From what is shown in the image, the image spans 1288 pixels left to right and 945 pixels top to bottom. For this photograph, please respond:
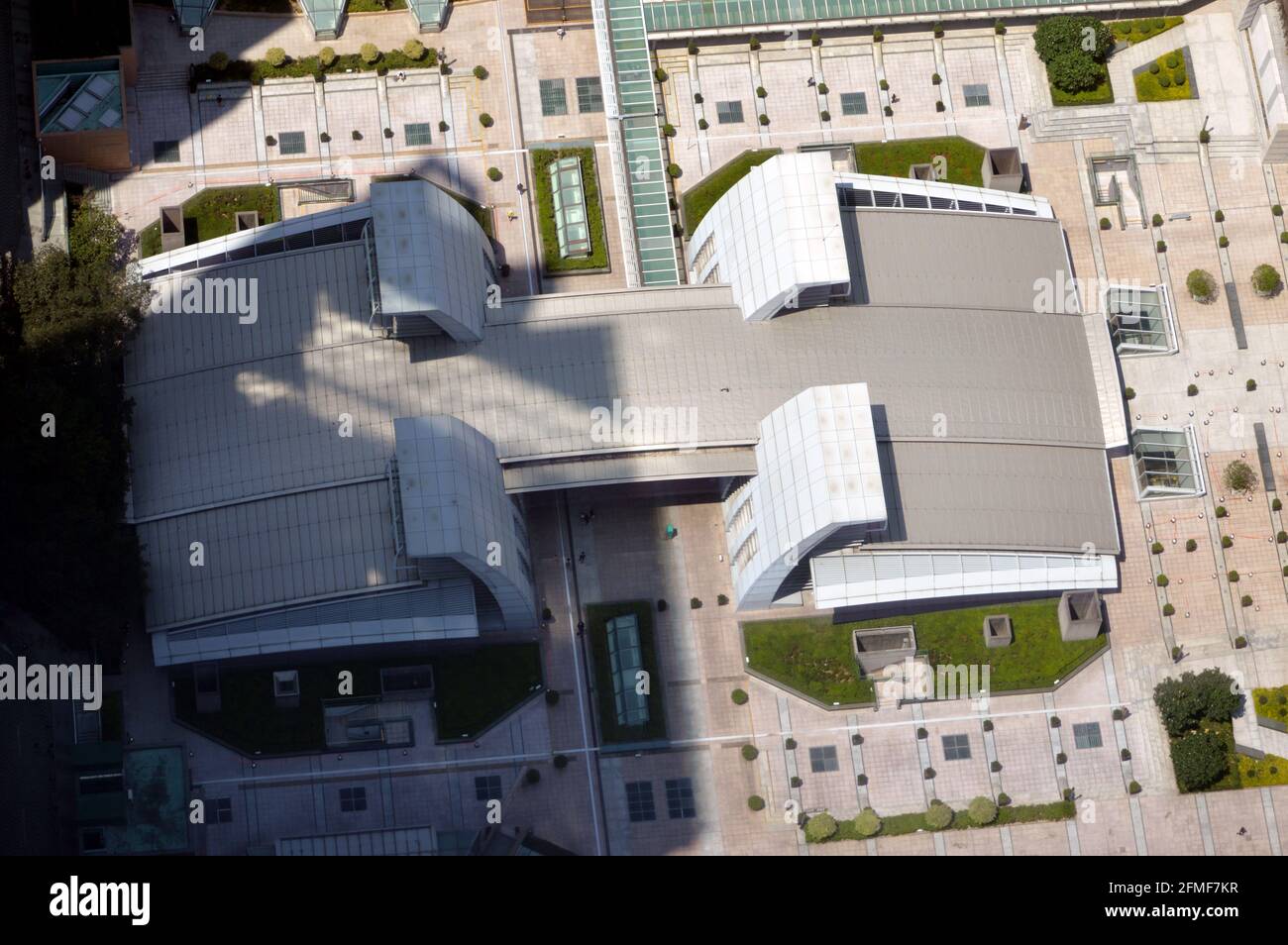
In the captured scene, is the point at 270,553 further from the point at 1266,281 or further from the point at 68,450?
the point at 1266,281

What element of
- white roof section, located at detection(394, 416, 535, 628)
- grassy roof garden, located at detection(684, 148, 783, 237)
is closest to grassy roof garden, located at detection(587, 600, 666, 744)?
white roof section, located at detection(394, 416, 535, 628)

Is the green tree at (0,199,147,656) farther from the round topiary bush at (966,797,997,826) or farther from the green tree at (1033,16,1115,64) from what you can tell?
the green tree at (1033,16,1115,64)

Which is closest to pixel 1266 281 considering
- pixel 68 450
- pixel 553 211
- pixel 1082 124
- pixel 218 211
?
pixel 1082 124

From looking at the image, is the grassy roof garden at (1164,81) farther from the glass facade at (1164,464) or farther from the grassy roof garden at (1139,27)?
the glass facade at (1164,464)

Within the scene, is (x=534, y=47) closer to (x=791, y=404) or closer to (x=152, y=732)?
(x=791, y=404)

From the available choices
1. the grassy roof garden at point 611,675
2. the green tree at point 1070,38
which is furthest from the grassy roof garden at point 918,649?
the green tree at point 1070,38
